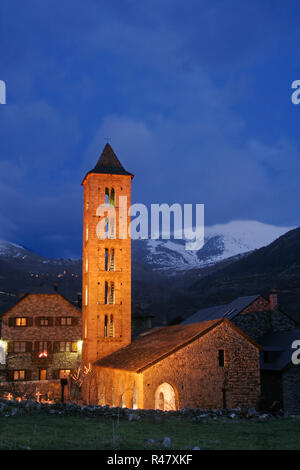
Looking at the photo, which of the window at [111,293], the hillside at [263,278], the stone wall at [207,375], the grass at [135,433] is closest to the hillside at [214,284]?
the hillside at [263,278]

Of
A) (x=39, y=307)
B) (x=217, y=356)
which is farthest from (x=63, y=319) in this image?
(x=217, y=356)

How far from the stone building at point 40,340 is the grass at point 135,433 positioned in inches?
1409

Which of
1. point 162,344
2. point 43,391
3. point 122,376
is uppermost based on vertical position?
point 162,344

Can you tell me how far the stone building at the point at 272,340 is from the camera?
1524 inches

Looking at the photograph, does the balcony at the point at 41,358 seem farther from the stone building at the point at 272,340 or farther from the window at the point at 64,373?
the stone building at the point at 272,340

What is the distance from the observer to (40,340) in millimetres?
54250

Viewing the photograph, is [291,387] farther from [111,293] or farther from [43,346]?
[43,346]

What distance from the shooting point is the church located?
31.4m
